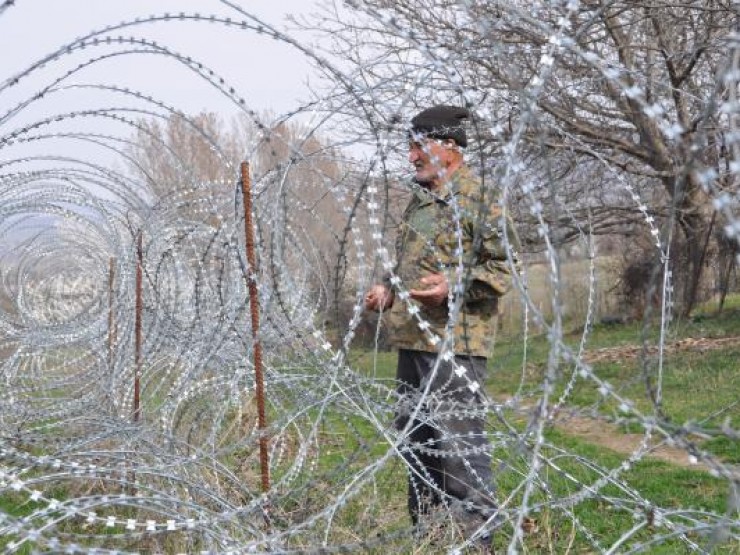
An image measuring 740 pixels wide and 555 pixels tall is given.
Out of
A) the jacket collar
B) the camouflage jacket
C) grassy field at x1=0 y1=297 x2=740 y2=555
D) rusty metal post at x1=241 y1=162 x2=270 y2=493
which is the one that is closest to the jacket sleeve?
the camouflage jacket

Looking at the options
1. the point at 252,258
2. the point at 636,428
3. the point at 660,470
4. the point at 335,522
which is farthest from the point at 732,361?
the point at 252,258

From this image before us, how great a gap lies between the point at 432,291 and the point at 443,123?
71 centimetres

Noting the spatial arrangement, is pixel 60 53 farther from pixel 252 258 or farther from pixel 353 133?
pixel 353 133

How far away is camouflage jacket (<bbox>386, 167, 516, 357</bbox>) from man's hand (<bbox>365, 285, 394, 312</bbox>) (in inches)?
1.5

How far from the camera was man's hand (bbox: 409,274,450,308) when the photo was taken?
3.79 meters

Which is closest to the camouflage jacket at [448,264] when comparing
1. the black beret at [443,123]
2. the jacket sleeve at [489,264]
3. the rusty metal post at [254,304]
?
the jacket sleeve at [489,264]

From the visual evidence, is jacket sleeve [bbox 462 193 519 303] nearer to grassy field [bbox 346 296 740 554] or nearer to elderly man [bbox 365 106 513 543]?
elderly man [bbox 365 106 513 543]

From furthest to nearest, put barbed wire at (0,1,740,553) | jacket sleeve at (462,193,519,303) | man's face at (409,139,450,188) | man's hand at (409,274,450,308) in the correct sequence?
1. man's face at (409,139,450,188)
2. jacket sleeve at (462,193,519,303)
3. man's hand at (409,274,450,308)
4. barbed wire at (0,1,740,553)

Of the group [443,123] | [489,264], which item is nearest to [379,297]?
[489,264]

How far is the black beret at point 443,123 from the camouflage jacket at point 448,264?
0.48 ft

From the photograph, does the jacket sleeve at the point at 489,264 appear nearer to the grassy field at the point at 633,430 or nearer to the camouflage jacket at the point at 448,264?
the camouflage jacket at the point at 448,264

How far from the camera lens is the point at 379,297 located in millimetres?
4059

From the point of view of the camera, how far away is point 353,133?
12688 millimetres

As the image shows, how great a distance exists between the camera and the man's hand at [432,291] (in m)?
3.79
